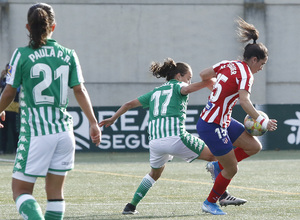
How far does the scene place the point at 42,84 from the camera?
4.75 metres

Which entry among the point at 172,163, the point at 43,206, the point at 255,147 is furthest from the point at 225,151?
the point at 172,163

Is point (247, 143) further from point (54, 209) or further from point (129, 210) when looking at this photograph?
point (54, 209)

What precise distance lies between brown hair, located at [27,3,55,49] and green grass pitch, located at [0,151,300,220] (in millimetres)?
2345

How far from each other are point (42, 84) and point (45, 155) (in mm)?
467

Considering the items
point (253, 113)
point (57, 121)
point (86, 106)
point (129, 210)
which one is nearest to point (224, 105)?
point (253, 113)

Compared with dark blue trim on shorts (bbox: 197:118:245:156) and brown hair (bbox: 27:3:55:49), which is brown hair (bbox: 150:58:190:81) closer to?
dark blue trim on shorts (bbox: 197:118:245:156)

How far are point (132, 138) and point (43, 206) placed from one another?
378 inches

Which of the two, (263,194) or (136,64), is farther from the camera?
(136,64)

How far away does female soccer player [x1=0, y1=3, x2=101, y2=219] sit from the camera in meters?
4.72

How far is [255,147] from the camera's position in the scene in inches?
291

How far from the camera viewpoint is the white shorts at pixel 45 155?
4.71 metres

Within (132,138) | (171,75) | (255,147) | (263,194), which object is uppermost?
(171,75)

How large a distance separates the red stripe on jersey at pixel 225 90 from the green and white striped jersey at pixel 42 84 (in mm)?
2204

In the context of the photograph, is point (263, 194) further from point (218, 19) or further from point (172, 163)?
point (218, 19)
